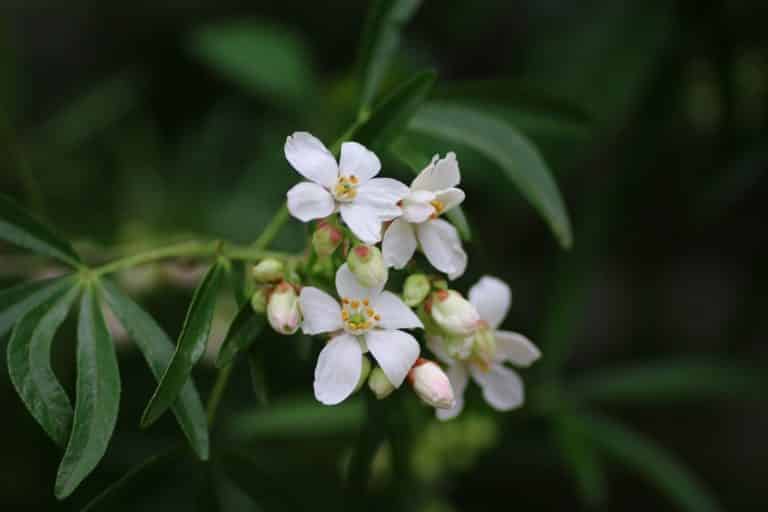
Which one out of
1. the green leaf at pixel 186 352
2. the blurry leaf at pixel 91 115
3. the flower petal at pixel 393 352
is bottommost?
the blurry leaf at pixel 91 115

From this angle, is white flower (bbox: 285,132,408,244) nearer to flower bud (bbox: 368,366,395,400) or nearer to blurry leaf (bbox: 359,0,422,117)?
flower bud (bbox: 368,366,395,400)

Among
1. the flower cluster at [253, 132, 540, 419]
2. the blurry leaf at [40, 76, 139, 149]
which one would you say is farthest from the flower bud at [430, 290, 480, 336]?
the blurry leaf at [40, 76, 139, 149]

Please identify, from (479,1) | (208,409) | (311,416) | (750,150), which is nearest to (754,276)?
(750,150)

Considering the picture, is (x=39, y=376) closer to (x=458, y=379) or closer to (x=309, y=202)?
(x=309, y=202)

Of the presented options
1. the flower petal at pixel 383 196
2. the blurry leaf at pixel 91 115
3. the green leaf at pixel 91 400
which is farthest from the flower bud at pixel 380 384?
the blurry leaf at pixel 91 115

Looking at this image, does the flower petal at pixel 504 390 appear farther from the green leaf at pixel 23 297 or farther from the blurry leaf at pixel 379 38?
the green leaf at pixel 23 297

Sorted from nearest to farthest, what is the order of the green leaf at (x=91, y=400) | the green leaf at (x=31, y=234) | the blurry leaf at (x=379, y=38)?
the green leaf at (x=91, y=400) < the green leaf at (x=31, y=234) < the blurry leaf at (x=379, y=38)
